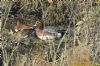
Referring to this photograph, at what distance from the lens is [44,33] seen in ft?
28.9

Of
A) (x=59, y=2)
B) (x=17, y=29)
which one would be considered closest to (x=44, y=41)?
(x=17, y=29)

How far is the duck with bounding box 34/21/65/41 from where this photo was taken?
8.21 m

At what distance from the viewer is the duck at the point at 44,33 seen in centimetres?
821

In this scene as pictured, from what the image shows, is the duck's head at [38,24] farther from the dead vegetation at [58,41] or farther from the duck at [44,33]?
the dead vegetation at [58,41]

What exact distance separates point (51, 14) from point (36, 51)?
10.2 feet

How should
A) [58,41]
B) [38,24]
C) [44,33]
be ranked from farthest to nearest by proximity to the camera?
[38,24], [44,33], [58,41]

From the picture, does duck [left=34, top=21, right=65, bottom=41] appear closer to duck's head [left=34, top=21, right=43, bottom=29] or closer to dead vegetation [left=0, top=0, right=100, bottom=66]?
duck's head [left=34, top=21, right=43, bottom=29]

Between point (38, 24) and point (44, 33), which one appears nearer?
point (44, 33)

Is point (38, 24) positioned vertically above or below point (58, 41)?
above

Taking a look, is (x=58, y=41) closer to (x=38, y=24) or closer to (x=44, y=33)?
(x=44, y=33)

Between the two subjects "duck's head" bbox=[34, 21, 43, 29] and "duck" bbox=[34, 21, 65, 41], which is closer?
"duck" bbox=[34, 21, 65, 41]

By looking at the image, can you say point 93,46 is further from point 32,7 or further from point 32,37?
point 32,7

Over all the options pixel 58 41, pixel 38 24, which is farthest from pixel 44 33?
pixel 58 41

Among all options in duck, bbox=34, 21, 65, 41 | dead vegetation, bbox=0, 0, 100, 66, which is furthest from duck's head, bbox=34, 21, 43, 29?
dead vegetation, bbox=0, 0, 100, 66
